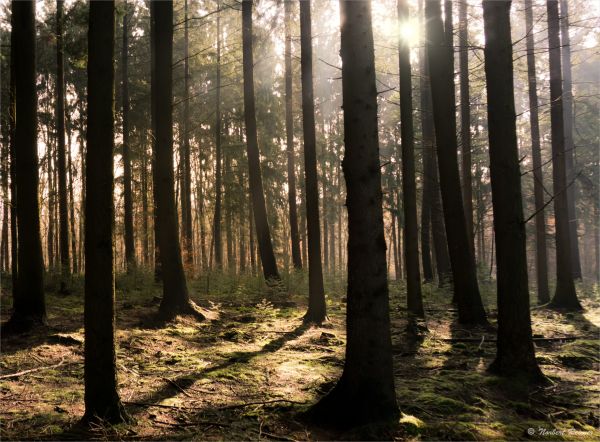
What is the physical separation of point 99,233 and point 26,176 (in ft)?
17.4

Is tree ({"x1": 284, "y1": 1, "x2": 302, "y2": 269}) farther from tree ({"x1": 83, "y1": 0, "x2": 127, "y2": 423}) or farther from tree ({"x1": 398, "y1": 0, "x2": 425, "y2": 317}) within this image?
tree ({"x1": 83, "y1": 0, "x2": 127, "y2": 423})

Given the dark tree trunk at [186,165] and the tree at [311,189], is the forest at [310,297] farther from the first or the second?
the dark tree trunk at [186,165]

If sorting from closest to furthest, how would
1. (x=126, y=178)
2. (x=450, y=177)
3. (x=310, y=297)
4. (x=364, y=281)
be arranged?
(x=364, y=281) < (x=450, y=177) < (x=310, y=297) < (x=126, y=178)

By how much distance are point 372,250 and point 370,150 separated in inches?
42.8

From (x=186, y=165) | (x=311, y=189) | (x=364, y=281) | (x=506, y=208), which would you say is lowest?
(x=364, y=281)

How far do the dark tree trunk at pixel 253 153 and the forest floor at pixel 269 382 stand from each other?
4.35 meters

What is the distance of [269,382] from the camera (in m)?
6.43

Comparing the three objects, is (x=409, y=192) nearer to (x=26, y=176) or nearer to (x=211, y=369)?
(x=211, y=369)

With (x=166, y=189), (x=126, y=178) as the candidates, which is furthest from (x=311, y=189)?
(x=126, y=178)

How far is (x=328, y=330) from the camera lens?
10.3 m

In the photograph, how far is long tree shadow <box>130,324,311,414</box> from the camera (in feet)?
18.5

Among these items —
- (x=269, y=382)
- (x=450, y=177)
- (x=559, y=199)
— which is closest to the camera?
(x=269, y=382)

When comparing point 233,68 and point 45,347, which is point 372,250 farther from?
point 233,68

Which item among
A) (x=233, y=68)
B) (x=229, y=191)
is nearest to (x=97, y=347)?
(x=233, y=68)
